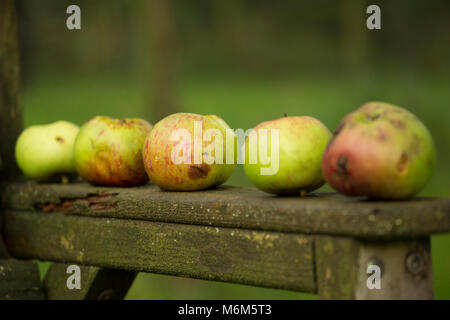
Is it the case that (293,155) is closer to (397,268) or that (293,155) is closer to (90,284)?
(397,268)

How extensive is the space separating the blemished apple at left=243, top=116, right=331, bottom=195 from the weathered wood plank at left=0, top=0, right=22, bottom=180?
1117mm

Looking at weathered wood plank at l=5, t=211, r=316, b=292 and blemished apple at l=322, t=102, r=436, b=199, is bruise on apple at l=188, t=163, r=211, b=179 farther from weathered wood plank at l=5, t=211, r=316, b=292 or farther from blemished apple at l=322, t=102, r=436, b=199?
blemished apple at l=322, t=102, r=436, b=199

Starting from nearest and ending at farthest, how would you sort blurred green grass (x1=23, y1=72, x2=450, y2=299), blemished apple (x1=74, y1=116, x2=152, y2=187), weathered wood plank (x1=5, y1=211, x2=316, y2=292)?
weathered wood plank (x1=5, y1=211, x2=316, y2=292), blemished apple (x1=74, y1=116, x2=152, y2=187), blurred green grass (x1=23, y1=72, x2=450, y2=299)

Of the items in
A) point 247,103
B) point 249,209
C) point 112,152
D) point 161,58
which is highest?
point 161,58

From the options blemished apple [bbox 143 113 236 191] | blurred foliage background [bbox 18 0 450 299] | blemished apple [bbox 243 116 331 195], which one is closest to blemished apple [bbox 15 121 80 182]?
blemished apple [bbox 143 113 236 191]

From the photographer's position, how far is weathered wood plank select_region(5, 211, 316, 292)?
1536 mm

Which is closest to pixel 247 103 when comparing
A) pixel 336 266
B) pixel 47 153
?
pixel 47 153

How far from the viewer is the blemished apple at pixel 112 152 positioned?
77.8 inches

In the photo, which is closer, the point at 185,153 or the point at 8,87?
the point at 185,153

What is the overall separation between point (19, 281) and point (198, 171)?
0.81m

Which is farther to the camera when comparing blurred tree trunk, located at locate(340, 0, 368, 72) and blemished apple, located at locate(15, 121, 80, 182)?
blurred tree trunk, located at locate(340, 0, 368, 72)

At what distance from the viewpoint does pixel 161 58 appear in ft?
19.6

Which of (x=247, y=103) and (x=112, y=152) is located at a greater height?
(x=112, y=152)

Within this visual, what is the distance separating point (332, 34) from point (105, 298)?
510 inches
